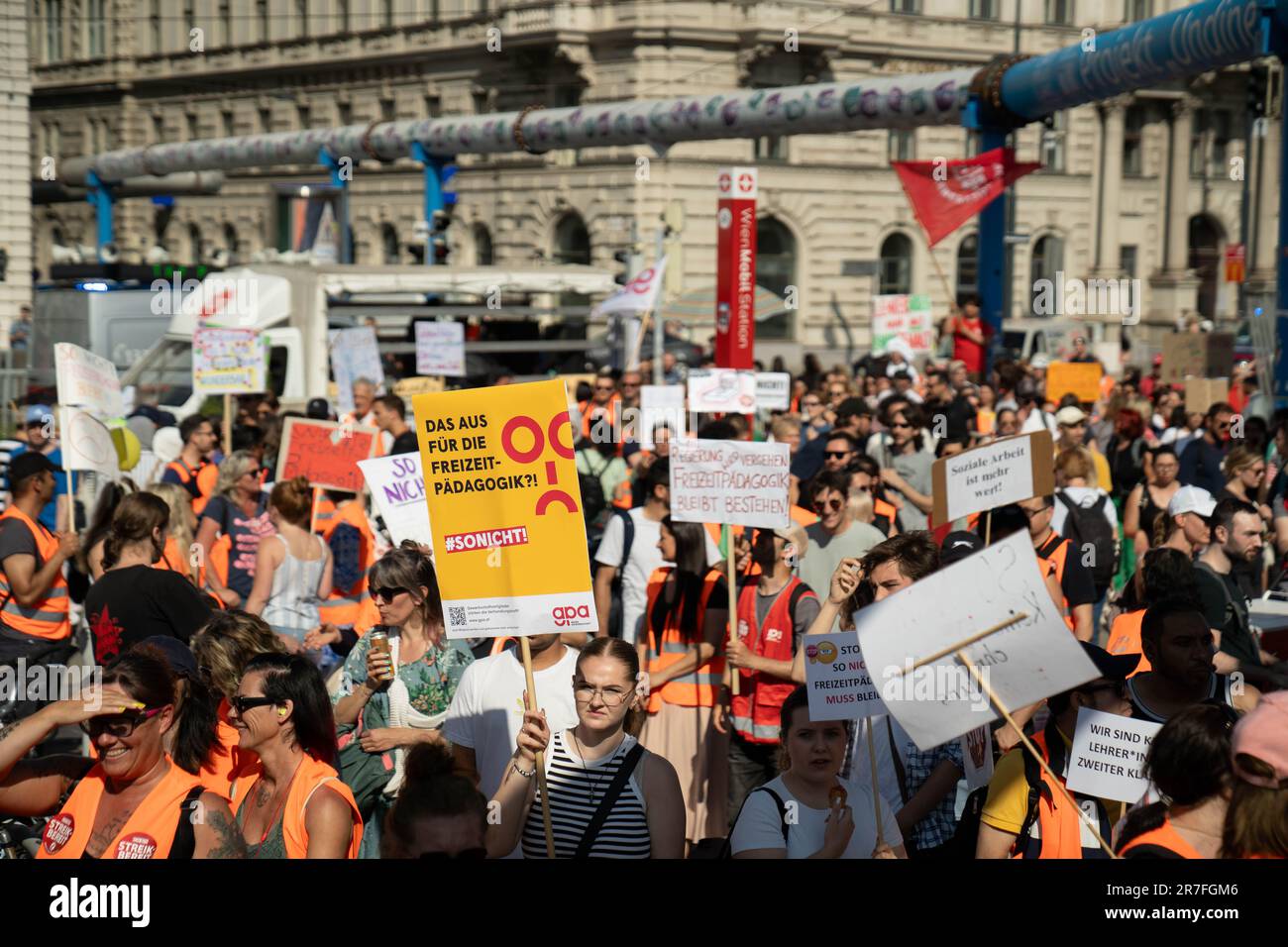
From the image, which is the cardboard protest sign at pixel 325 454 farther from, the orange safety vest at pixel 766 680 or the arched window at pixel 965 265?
the arched window at pixel 965 265

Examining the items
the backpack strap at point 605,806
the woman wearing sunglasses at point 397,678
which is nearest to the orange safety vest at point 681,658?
the woman wearing sunglasses at point 397,678

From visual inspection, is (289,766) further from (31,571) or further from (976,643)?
(31,571)

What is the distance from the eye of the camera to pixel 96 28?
196 feet

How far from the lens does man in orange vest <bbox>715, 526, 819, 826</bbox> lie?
6.74 meters

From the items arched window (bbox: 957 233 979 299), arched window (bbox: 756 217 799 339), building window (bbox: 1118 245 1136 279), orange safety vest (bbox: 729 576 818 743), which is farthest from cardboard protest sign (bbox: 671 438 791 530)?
building window (bbox: 1118 245 1136 279)

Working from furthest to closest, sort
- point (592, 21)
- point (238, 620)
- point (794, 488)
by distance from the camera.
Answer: point (592, 21)
point (794, 488)
point (238, 620)

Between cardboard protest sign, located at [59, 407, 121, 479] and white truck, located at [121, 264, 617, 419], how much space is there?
5813mm

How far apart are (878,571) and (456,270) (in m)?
17.6

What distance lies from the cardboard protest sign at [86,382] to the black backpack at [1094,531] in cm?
562

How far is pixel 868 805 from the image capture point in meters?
4.71

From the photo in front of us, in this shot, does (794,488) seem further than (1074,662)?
Yes
